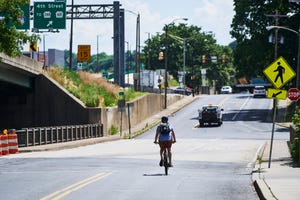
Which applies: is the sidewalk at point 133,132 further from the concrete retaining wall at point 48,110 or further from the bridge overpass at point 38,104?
the bridge overpass at point 38,104

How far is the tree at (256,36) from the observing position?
3014 inches

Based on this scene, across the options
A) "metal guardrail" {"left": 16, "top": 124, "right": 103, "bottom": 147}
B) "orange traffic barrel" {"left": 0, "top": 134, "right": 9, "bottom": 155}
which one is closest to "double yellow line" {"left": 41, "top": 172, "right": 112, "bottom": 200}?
"orange traffic barrel" {"left": 0, "top": 134, "right": 9, "bottom": 155}

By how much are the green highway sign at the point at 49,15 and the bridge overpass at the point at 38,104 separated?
14.2 ft

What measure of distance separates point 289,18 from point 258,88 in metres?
39.4

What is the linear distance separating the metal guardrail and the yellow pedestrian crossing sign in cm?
2016

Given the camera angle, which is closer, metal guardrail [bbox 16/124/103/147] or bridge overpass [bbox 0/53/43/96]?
metal guardrail [bbox 16/124/103/147]

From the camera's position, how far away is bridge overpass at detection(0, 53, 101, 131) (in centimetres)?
6000

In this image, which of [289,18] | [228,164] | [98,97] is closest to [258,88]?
[289,18]

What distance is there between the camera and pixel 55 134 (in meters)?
49.2

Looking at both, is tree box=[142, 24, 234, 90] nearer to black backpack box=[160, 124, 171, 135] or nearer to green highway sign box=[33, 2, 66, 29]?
green highway sign box=[33, 2, 66, 29]

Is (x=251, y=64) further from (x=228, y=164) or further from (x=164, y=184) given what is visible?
(x=164, y=184)

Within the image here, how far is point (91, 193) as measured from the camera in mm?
18359

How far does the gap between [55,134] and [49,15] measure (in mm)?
17561

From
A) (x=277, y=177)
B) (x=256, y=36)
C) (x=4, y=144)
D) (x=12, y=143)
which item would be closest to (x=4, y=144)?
(x=4, y=144)
